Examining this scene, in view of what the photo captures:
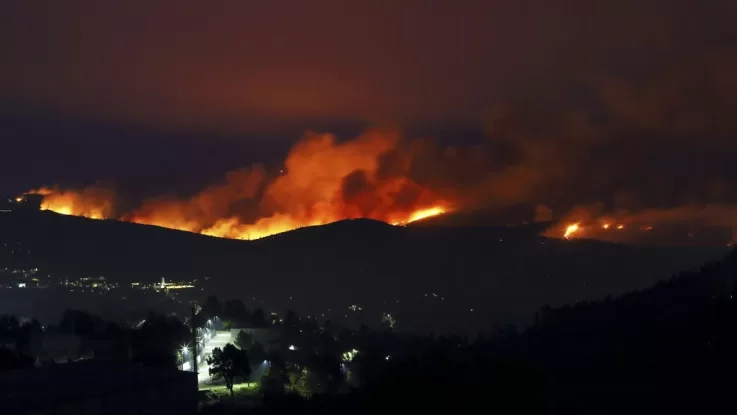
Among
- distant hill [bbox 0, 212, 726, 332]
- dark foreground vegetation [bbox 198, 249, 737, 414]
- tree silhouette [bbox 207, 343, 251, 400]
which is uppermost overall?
distant hill [bbox 0, 212, 726, 332]

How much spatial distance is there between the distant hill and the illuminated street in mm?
37650

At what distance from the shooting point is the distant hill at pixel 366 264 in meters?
119

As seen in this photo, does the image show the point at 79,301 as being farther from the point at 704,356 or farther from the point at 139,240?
the point at 704,356

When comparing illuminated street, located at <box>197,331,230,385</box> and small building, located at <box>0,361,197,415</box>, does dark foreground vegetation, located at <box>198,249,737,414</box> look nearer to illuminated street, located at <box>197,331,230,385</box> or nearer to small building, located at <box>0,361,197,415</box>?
small building, located at <box>0,361,197,415</box>

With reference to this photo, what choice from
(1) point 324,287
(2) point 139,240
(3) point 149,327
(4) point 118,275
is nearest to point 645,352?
(3) point 149,327

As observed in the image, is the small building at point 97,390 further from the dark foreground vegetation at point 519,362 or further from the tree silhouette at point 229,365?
the tree silhouette at point 229,365

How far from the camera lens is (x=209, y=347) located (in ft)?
193

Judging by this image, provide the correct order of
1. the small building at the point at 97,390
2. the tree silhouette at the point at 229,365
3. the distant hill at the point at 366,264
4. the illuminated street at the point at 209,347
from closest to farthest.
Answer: the small building at the point at 97,390, the tree silhouette at the point at 229,365, the illuminated street at the point at 209,347, the distant hill at the point at 366,264

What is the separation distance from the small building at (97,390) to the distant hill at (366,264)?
223 ft

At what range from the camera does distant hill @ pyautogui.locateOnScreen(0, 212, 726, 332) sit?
390ft

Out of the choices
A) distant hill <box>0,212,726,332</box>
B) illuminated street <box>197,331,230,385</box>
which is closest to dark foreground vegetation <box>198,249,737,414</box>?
illuminated street <box>197,331,230,385</box>

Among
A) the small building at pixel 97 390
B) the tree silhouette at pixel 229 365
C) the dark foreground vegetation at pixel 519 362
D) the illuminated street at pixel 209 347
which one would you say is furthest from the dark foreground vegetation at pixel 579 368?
the illuminated street at pixel 209 347

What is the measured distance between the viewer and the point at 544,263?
13500 centimetres

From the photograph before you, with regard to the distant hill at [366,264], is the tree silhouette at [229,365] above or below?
below
